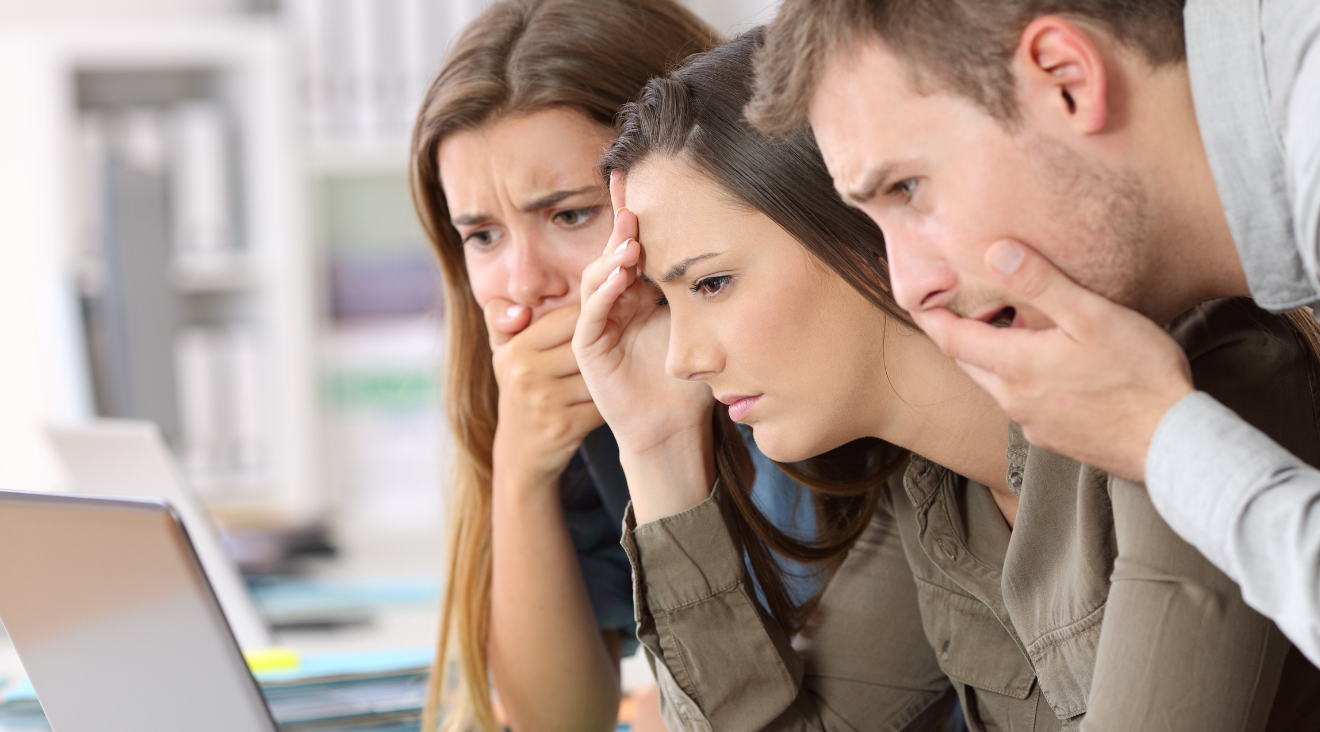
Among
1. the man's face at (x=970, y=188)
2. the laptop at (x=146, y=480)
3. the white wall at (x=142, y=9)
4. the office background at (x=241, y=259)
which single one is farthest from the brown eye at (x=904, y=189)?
the white wall at (x=142, y=9)

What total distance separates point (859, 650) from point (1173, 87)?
0.62 metres

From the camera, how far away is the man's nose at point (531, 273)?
111 cm

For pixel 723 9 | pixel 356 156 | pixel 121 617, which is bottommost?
pixel 356 156

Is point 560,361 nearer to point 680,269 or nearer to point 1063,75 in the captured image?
→ point 680,269

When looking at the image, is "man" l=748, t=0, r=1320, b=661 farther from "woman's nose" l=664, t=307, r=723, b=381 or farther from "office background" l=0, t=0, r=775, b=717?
"office background" l=0, t=0, r=775, b=717

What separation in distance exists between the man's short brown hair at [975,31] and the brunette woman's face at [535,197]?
1.47 feet

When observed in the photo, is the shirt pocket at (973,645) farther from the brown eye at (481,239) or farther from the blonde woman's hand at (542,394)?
the brown eye at (481,239)

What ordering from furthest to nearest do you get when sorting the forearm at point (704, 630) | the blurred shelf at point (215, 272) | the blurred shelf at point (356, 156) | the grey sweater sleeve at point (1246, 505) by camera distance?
the blurred shelf at point (356, 156), the blurred shelf at point (215, 272), the forearm at point (704, 630), the grey sweater sleeve at point (1246, 505)

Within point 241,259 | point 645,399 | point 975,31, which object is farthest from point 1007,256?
point 241,259

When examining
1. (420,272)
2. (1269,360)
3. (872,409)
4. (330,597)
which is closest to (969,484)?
(872,409)

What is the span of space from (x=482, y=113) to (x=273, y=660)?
67 centimetres

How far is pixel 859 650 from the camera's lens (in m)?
1.06

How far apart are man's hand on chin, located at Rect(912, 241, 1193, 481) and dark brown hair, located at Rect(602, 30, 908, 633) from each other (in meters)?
0.22

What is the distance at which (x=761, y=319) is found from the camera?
87 cm
